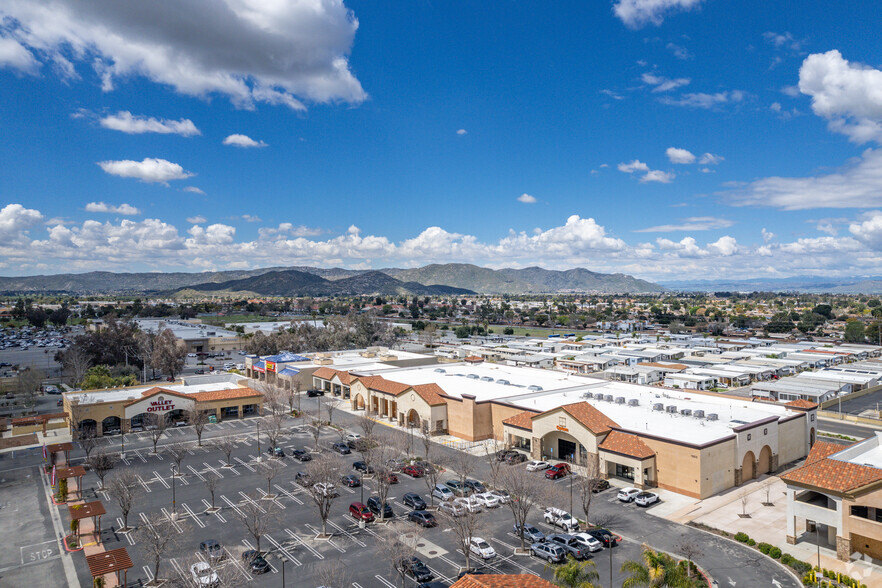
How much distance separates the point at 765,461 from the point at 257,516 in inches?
1503

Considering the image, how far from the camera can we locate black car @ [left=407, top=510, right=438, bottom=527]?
3192cm

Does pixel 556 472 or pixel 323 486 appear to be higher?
pixel 323 486

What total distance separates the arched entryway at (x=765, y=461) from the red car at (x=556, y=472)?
48.9 feet

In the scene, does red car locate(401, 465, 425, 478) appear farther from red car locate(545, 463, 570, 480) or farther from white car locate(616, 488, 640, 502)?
white car locate(616, 488, 640, 502)

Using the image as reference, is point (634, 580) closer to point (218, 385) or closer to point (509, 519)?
point (509, 519)

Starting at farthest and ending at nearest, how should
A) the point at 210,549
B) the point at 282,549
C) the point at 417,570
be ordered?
1. the point at 282,549
2. the point at 210,549
3. the point at 417,570

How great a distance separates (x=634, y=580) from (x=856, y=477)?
15.8m

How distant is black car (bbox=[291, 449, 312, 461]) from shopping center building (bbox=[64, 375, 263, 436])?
19.3m

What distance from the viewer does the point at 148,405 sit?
58906 mm

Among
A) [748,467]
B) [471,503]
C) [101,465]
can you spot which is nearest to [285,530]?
[471,503]

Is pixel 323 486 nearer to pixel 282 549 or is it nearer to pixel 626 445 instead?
pixel 282 549

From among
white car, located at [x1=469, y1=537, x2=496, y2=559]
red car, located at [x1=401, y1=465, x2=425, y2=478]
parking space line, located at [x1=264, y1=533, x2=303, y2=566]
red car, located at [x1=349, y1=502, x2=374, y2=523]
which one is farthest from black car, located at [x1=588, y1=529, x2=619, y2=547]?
parking space line, located at [x1=264, y1=533, x2=303, y2=566]

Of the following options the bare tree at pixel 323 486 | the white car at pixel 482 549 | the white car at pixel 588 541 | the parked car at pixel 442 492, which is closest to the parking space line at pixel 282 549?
the bare tree at pixel 323 486

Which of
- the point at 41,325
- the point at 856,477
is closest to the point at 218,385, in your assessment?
the point at 856,477
